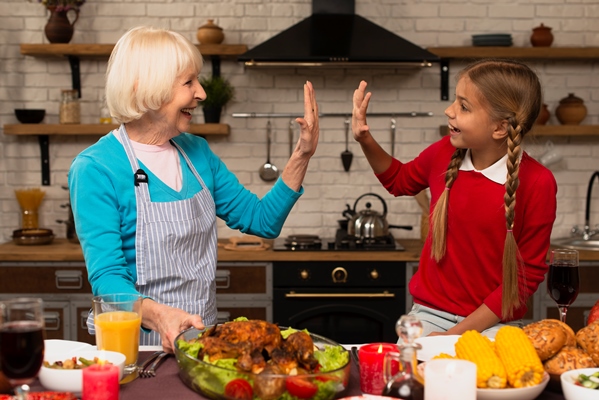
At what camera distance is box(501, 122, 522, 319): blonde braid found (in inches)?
88.7

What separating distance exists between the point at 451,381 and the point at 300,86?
3314 mm

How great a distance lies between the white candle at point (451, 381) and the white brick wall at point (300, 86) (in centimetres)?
318

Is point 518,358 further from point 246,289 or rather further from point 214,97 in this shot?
point 214,97

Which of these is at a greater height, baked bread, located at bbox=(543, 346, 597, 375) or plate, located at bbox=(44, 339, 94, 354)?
baked bread, located at bbox=(543, 346, 597, 375)

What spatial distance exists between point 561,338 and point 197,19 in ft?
11.0

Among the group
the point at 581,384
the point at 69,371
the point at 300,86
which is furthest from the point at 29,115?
the point at 581,384

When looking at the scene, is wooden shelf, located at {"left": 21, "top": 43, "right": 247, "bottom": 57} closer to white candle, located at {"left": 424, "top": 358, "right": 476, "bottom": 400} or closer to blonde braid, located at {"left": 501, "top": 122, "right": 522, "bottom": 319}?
blonde braid, located at {"left": 501, "top": 122, "right": 522, "bottom": 319}

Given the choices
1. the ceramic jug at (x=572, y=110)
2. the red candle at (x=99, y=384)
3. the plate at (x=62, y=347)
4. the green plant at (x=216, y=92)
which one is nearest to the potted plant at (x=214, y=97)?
the green plant at (x=216, y=92)

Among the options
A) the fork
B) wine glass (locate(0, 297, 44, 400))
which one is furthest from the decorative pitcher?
wine glass (locate(0, 297, 44, 400))

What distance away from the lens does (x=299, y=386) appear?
1.48 m

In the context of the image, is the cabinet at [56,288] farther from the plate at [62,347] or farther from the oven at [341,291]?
the plate at [62,347]

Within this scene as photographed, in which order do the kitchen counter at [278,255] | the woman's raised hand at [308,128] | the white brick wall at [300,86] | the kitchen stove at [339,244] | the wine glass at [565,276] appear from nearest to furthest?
the wine glass at [565,276], the woman's raised hand at [308,128], the kitchen counter at [278,255], the kitchen stove at [339,244], the white brick wall at [300,86]

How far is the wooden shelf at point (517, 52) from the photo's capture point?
4.33m

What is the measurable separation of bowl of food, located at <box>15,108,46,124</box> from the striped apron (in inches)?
87.8
